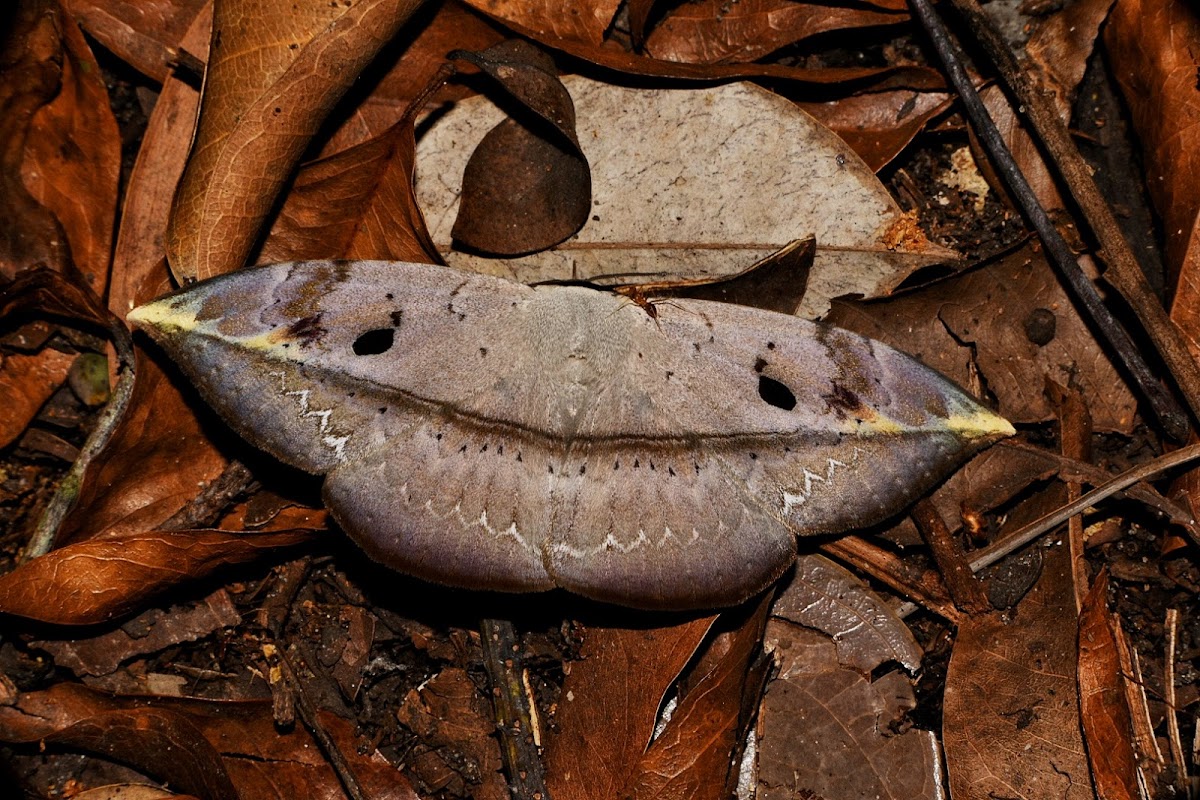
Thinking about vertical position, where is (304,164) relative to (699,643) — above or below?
above

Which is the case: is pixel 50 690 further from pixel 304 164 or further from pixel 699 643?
pixel 699 643

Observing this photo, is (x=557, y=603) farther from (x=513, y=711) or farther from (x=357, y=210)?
(x=357, y=210)

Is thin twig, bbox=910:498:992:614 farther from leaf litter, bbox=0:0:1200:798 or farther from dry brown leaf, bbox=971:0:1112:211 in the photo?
dry brown leaf, bbox=971:0:1112:211

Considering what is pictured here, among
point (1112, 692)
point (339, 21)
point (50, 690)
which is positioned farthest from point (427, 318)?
point (1112, 692)

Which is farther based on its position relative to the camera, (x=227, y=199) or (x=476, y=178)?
(x=476, y=178)

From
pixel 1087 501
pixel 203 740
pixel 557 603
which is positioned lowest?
pixel 203 740

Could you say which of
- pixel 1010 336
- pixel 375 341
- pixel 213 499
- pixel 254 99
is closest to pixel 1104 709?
pixel 1010 336

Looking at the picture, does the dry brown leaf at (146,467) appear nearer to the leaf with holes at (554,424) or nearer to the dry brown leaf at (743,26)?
the leaf with holes at (554,424)
